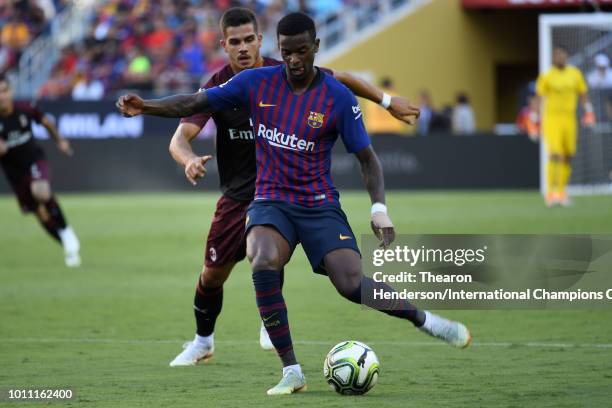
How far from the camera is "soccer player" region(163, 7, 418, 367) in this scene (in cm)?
→ 834

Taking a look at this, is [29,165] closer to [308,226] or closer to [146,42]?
[308,226]

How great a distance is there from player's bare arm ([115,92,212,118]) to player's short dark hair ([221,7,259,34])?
103cm

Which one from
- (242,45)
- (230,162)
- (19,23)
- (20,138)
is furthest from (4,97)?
(19,23)

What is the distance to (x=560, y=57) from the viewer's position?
831 inches

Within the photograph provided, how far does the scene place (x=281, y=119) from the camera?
24.1 ft

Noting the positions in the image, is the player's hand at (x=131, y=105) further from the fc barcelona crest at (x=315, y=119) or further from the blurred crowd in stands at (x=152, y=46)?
the blurred crowd in stands at (x=152, y=46)

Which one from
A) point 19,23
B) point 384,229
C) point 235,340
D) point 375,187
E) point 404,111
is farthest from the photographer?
point 19,23

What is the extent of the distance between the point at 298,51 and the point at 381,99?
1279 millimetres

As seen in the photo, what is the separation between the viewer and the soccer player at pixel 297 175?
7.20 m

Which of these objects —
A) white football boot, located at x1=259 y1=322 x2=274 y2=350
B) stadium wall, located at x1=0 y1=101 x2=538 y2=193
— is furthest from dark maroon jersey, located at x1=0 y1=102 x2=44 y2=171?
stadium wall, located at x1=0 y1=101 x2=538 y2=193

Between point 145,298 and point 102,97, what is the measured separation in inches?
718

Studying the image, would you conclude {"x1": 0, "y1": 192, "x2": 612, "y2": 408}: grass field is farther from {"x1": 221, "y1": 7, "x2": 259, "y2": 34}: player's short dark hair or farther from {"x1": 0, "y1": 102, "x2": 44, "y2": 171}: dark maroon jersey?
{"x1": 221, "y1": 7, "x2": 259, "y2": 34}: player's short dark hair

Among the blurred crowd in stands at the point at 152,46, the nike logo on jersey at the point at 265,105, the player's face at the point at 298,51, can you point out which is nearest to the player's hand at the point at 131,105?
the nike logo on jersey at the point at 265,105

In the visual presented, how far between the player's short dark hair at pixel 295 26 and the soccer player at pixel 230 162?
1.16m
